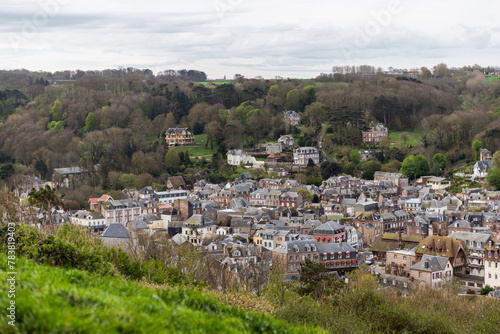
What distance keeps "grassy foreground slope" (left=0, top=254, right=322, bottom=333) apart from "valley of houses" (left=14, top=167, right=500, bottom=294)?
13.4m

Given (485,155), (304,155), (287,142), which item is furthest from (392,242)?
(287,142)

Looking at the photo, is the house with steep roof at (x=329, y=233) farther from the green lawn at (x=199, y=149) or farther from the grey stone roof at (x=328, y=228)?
the green lawn at (x=199, y=149)

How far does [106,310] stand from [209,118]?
200 feet

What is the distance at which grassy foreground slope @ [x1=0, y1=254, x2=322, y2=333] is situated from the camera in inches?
230

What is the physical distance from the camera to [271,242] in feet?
108

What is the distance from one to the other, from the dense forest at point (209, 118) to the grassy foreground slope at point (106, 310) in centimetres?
4325

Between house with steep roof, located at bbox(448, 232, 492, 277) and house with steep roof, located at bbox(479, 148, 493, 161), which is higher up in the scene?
house with steep roof, located at bbox(479, 148, 493, 161)

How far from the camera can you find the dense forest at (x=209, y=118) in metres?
56.7

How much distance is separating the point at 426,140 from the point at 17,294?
56.8m

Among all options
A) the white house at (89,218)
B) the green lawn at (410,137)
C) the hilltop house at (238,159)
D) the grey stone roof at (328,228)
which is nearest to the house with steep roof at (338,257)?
the grey stone roof at (328,228)

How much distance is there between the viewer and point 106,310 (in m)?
6.30

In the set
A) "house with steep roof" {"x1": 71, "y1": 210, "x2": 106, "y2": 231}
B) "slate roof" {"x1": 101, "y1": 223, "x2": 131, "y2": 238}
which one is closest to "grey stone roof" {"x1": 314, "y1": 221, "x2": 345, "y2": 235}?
"slate roof" {"x1": 101, "y1": 223, "x2": 131, "y2": 238}

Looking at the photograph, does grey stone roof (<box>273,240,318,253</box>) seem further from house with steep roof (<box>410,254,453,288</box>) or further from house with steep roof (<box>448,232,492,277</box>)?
house with steep roof (<box>448,232,492,277</box>)

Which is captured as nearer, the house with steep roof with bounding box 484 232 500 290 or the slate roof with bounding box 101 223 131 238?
the slate roof with bounding box 101 223 131 238
